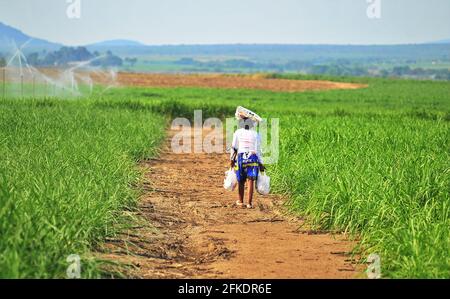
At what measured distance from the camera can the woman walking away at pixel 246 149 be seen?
35.7ft

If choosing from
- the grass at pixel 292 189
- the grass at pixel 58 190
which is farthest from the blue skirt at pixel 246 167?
the grass at pixel 58 190

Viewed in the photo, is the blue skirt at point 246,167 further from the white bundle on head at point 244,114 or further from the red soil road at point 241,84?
the red soil road at point 241,84

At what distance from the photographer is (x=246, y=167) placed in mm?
11086

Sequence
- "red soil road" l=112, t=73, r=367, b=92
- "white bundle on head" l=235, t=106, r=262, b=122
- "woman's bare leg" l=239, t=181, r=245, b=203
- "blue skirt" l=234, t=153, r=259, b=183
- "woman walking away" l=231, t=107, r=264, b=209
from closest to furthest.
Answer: "white bundle on head" l=235, t=106, r=262, b=122
"woman walking away" l=231, t=107, r=264, b=209
"blue skirt" l=234, t=153, r=259, b=183
"woman's bare leg" l=239, t=181, r=245, b=203
"red soil road" l=112, t=73, r=367, b=92

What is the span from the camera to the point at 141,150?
53.7 feet

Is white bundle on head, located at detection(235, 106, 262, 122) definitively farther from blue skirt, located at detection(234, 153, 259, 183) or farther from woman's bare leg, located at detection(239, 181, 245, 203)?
woman's bare leg, located at detection(239, 181, 245, 203)

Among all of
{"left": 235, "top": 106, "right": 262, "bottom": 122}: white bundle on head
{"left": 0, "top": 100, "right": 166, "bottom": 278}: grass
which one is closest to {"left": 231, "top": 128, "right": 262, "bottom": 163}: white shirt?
{"left": 235, "top": 106, "right": 262, "bottom": 122}: white bundle on head

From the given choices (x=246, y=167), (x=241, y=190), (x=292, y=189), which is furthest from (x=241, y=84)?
(x=246, y=167)

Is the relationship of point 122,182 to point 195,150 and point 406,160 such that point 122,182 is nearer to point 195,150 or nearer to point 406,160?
point 406,160

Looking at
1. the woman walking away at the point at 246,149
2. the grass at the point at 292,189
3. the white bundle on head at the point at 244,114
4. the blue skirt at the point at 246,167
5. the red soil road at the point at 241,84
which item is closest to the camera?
the grass at the point at 292,189

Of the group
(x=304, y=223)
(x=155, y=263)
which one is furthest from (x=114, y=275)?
(x=304, y=223)

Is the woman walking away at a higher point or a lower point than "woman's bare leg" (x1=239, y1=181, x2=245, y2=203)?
higher

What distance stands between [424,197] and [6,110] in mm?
13017

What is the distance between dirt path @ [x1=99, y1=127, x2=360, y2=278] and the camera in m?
7.62
